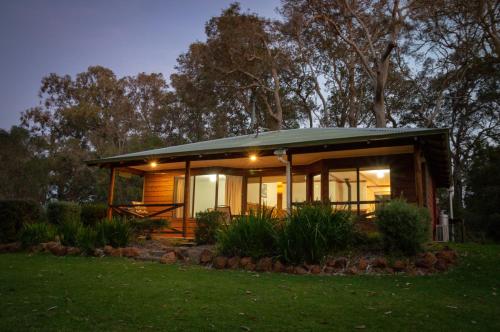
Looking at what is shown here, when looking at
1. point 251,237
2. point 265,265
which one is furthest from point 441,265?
point 251,237

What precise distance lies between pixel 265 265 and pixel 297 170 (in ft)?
23.1

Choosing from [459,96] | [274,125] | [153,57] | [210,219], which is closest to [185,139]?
[153,57]

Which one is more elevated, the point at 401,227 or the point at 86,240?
the point at 401,227

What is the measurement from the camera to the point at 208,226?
34.5ft

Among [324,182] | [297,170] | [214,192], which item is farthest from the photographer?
[214,192]

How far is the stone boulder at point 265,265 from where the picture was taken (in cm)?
719

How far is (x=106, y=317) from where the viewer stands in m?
4.11

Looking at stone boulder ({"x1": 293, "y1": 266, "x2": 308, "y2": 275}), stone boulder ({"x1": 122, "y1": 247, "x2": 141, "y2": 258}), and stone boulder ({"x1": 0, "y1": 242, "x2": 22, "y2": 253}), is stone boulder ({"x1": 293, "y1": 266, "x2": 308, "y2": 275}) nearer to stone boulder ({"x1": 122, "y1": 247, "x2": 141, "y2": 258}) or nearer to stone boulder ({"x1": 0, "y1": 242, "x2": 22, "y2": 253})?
stone boulder ({"x1": 122, "y1": 247, "x2": 141, "y2": 258})

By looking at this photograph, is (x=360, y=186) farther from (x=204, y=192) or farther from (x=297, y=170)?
(x=204, y=192)

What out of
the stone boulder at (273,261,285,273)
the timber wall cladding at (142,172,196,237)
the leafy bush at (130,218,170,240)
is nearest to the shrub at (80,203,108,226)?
the timber wall cladding at (142,172,196,237)

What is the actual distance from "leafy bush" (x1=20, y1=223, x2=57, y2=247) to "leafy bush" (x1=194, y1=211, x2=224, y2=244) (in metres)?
3.48

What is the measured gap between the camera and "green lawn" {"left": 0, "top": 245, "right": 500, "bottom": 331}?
3.95 meters

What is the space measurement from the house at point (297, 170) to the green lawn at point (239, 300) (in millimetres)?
2693

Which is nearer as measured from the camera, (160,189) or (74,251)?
(74,251)
